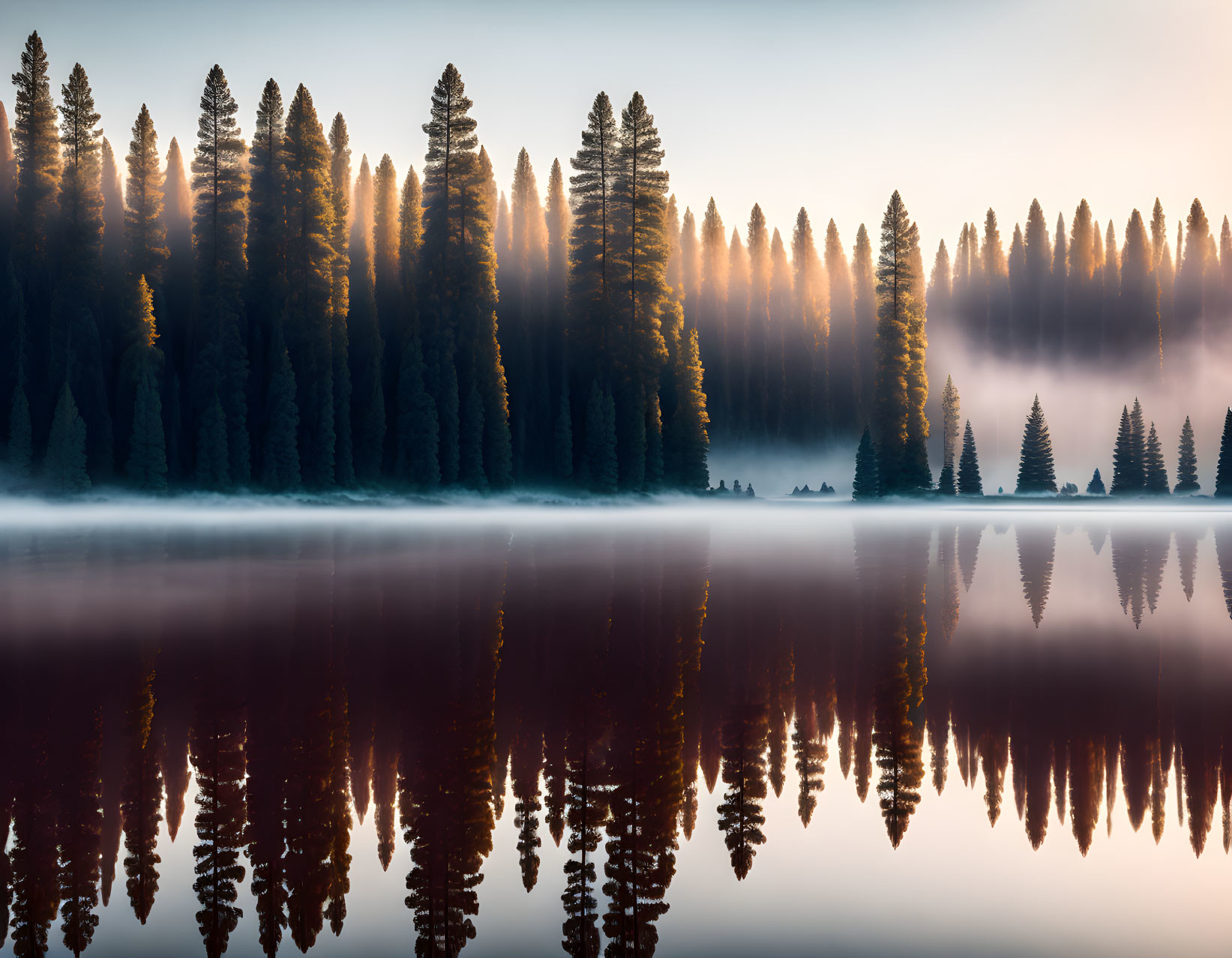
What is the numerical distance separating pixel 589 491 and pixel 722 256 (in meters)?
56.5

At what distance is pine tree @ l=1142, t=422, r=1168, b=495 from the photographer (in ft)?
273

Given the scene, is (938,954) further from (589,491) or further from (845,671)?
(589,491)

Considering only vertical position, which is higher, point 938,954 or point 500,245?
point 500,245

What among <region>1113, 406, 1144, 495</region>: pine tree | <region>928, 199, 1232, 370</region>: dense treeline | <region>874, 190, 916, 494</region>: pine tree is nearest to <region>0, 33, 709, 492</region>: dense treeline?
<region>874, 190, 916, 494</region>: pine tree

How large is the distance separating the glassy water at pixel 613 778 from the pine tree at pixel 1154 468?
7828 centimetres

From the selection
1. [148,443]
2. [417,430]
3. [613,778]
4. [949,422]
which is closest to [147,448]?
[148,443]

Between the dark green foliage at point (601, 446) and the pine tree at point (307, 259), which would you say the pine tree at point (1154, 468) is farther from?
the pine tree at point (307, 259)

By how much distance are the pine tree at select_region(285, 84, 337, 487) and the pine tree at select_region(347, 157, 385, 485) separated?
2390 millimetres

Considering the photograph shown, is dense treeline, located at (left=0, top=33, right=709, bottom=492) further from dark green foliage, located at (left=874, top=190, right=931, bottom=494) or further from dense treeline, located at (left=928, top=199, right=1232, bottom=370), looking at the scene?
dense treeline, located at (left=928, top=199, right=1232, bottom=370)

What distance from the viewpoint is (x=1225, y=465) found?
257 ft

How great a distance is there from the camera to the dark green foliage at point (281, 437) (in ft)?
196

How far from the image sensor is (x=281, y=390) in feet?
199

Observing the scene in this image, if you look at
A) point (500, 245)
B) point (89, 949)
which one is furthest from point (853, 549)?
point (500, 245)

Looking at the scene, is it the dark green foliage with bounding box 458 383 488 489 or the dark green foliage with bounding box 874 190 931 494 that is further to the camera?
the dark green foliage with bounding box 874 190 931 494
